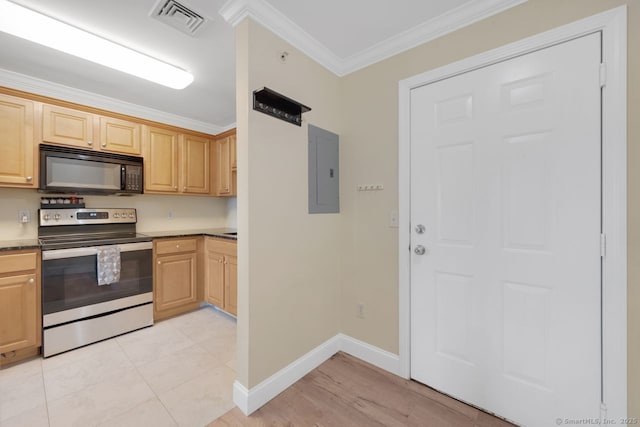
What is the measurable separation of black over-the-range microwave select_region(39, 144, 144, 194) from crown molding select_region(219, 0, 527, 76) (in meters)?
2.05

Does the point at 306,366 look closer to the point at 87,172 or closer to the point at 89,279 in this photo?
the point at 89,279

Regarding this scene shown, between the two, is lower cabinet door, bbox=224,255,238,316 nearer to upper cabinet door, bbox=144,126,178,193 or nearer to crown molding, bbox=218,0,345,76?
upper cabinet door, bbox=144,126,178,193

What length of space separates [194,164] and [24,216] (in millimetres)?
1647

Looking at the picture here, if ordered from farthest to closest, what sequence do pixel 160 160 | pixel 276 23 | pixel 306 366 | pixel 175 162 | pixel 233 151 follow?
pixel 233 151 < pixel 175 162 < pixel 160 160 < pixel 306 366 < pixel 276 23

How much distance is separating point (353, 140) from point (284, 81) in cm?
72

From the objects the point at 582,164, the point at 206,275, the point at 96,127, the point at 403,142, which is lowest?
the point at 206,275

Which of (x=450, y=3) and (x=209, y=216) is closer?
(x=450, y=3)

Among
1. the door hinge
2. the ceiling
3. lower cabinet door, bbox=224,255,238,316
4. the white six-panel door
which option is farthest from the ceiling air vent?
the door hinge

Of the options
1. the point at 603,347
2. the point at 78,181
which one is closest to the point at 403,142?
the point at 603,347

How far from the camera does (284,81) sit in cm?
176

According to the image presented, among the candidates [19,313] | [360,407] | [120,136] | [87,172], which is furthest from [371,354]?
[120,136]

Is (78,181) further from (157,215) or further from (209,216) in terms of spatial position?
(209,216)

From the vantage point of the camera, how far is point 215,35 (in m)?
1.79

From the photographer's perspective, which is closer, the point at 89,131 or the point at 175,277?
the point at 89,131
